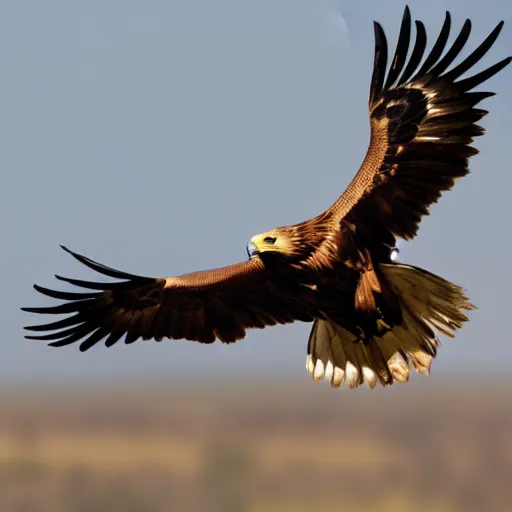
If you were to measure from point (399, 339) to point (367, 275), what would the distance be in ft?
3.33

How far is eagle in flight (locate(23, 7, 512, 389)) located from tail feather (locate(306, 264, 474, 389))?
0.04ft

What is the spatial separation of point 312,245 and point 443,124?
142cm

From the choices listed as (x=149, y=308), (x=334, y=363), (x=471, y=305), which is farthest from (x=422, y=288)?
(x=149, y=308)

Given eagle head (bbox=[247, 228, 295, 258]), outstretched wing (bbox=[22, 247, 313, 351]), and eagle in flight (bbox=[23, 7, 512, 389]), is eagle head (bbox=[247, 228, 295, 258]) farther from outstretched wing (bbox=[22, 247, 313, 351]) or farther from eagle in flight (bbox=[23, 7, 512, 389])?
outstretched wing (bbox=[22, 247, 313, 351])

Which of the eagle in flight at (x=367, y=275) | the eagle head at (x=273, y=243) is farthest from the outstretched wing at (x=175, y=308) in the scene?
the eagle head at (x=273, y=243)

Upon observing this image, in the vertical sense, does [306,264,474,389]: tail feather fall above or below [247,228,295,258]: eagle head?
below

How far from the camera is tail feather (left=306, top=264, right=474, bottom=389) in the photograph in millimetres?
12422

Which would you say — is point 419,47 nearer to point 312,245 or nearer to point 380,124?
point 380,124

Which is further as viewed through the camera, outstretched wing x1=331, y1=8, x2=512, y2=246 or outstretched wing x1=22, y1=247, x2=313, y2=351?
outstretched wing x1=22, y1=247, x2=313, y2=351

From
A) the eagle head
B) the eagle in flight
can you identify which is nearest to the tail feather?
the eagle in flight

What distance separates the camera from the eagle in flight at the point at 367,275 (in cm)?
1189

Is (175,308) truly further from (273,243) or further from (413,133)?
(413,133)

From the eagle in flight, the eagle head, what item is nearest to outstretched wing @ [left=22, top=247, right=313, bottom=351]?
the eagle in flight

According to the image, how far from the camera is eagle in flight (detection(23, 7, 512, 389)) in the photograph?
11891mm
